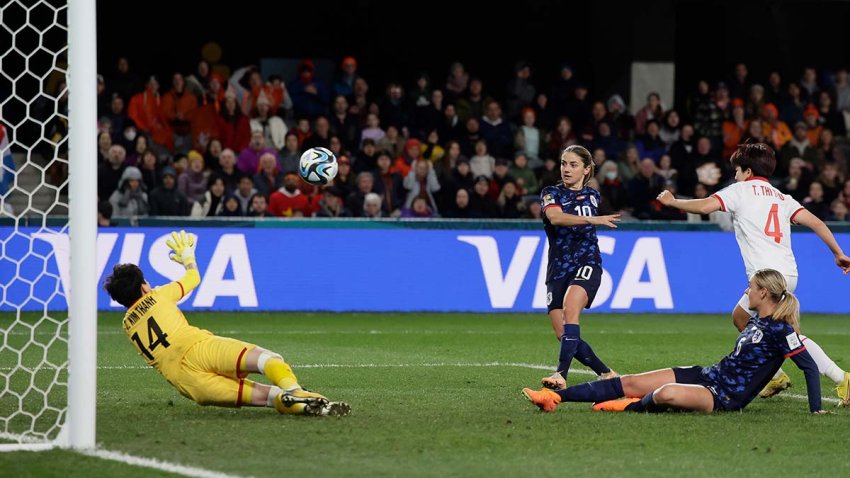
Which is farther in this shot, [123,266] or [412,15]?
[412,15]

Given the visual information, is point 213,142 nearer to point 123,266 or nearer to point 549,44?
point 549,44

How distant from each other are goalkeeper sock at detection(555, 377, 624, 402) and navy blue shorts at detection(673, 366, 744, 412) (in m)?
0.38

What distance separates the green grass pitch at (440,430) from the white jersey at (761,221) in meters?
0.97

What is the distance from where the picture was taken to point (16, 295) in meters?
15.9

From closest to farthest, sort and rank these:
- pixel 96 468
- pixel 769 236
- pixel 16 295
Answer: pixel 96 468, pixel 769 236, pixel 16 295

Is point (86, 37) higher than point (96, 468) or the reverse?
higher

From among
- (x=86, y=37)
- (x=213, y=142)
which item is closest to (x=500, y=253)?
(x=213, y=142)

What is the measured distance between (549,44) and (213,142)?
8.71 m

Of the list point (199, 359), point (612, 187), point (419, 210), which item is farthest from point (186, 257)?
point (612, 187)

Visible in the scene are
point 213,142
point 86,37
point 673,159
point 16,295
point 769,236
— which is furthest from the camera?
point 673,159

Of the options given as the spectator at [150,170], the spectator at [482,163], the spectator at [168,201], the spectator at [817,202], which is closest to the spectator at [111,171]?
the spectator at [150,170]

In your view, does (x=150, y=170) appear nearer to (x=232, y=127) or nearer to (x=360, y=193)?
(x=232, y=127)

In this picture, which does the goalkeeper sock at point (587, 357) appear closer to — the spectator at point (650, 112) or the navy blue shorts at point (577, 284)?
the navy blue shorts at point (577, 284)

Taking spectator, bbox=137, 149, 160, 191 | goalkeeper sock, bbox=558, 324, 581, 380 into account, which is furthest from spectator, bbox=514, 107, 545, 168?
goalkeeper sock, bbox=558, 324, 581, 380
